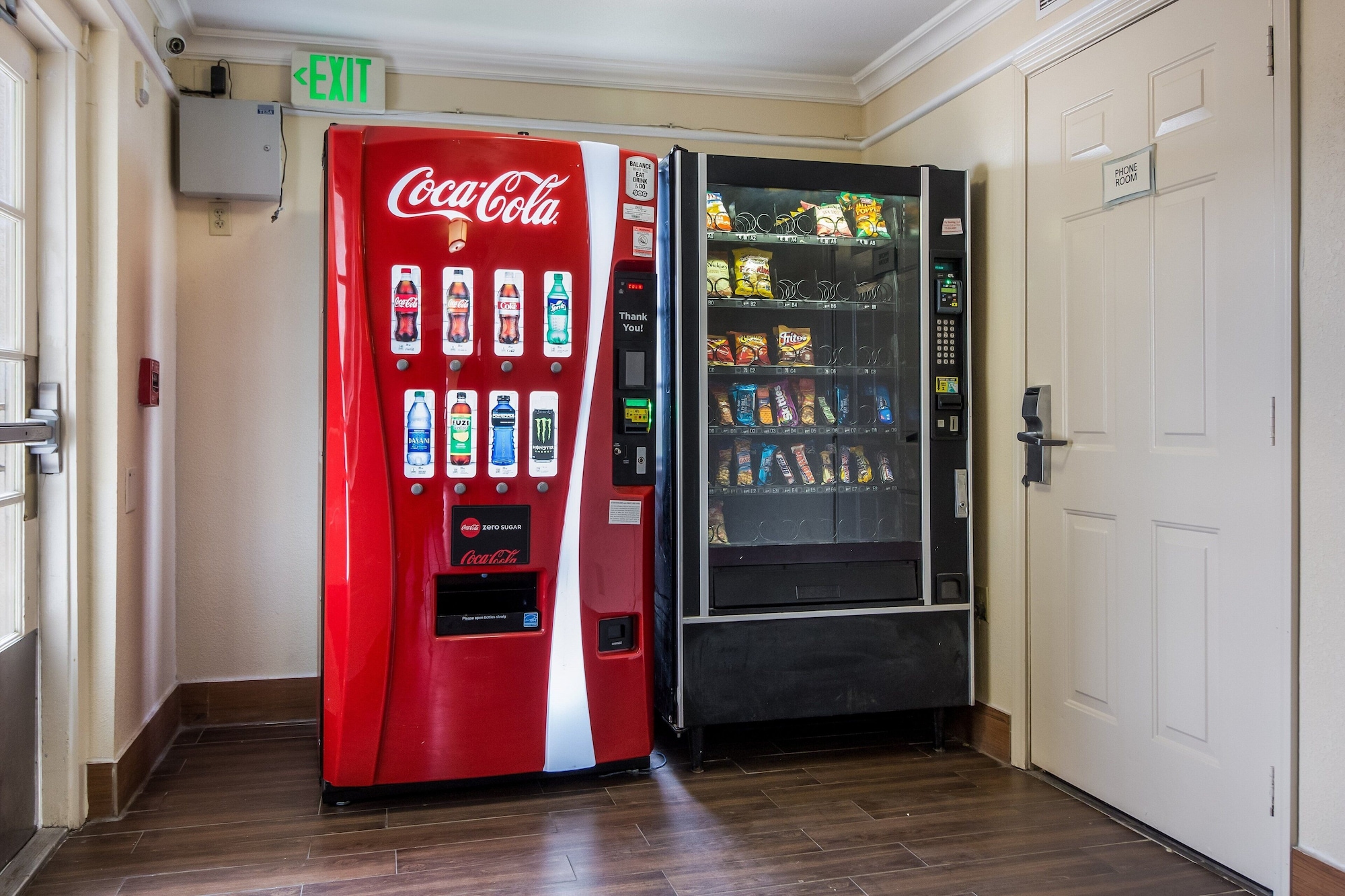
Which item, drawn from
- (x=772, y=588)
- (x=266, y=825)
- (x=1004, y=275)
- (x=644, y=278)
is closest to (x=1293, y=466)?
(x=1004, y=275)

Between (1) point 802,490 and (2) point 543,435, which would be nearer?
(2) point 543,435

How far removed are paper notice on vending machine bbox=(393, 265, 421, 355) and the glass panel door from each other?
0.93 m

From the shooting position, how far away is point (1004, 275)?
2.84 metres

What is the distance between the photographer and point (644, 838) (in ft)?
7.46

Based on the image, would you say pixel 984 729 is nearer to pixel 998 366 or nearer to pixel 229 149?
pixel 998 366

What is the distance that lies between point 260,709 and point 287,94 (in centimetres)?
218

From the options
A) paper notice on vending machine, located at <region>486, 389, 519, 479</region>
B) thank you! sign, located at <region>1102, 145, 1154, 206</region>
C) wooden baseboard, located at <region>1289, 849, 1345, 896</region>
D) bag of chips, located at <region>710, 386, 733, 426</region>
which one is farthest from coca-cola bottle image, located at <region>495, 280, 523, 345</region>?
wooden baseboard, located at <region>1289, 849, 1345, 896</region>

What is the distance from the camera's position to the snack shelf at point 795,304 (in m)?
2.82

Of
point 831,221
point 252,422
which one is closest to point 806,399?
point 831,221

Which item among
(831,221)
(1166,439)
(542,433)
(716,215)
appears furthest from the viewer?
(831,221)

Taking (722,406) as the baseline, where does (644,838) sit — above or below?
below

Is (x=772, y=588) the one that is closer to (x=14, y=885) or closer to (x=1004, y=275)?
(x=1004, y=275)

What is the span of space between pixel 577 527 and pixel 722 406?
68 centimetres

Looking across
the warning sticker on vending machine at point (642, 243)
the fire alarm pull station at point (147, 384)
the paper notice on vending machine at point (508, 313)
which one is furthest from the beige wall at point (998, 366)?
the fire alarm pull station at point (147, 384)
